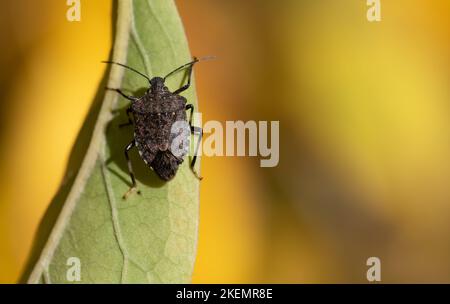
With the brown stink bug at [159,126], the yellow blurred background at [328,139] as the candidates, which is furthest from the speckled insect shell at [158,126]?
the yellow blurred background at [328,139]

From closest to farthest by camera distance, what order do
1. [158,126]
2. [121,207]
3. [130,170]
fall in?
[121,207] → [130,170] → [158,126]

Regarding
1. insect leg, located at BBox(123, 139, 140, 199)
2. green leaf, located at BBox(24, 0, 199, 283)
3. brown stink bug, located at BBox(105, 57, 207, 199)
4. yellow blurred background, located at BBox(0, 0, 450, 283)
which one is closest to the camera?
green leaf, located at BBox(24, 0, 199, 283)

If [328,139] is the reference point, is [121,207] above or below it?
below

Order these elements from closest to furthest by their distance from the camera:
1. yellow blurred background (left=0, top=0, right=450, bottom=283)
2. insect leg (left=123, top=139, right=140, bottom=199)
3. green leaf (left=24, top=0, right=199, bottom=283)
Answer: green leaf (left=24, top=0, right=199, bottom=283) < insect leg (left=123, top=139, right=140, bottom=199) < yellow blurred background (left=0, top=0, right=450, bottom=283)


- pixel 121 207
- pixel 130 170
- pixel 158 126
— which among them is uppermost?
pixel 158 126

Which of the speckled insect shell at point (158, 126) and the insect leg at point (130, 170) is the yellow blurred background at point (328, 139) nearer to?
the speckled insect shell at point (158, 126)

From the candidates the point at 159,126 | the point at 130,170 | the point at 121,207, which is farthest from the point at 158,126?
the point at 121,207

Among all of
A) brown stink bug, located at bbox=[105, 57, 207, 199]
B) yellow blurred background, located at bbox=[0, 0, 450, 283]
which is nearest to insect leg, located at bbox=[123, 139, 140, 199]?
brown stink bug, located at bbox=[105, 57, 207, 199]

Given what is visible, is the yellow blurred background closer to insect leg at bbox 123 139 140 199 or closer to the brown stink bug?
the brown stink bug

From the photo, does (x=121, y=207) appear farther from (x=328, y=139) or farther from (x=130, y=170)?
(x=328, y=139)
